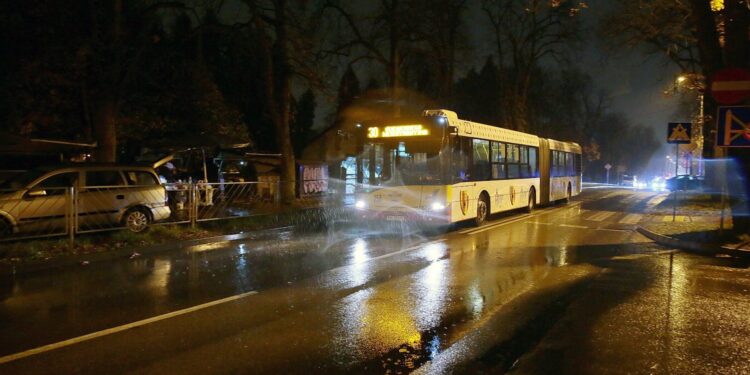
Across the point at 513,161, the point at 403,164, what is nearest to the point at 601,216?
the point at 513,161

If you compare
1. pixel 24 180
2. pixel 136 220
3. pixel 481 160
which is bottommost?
pixel 136 220

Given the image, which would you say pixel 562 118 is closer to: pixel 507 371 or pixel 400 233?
pixel 400 233

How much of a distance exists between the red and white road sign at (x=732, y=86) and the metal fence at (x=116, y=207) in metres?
12.3

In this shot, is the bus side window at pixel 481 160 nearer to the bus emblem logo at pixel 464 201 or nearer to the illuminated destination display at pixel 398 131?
the bus emblem logo at pixel 464 201

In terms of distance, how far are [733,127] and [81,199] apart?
573 inches

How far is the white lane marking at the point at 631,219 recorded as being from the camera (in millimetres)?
18406

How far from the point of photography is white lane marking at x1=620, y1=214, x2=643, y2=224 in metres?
18.4

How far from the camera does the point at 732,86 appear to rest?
1146 cm

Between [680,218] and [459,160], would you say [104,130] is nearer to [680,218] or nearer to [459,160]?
[459,160]

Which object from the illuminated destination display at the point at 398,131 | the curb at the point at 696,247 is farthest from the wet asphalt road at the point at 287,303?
the illuminated destination display at the point at 398,131

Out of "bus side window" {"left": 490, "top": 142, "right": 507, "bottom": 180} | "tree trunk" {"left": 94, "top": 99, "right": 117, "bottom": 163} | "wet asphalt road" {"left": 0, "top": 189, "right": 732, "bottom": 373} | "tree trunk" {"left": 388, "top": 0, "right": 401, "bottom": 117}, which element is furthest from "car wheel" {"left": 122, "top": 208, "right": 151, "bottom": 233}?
"tree trunk" {"left": 388, "top": 0, "right": 401, "bottom": 117}

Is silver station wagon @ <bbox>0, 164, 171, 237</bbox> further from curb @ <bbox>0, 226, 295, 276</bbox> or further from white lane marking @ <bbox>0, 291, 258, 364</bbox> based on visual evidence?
white lane marking @ <bbox>0, 291, 258, 364</bbox>

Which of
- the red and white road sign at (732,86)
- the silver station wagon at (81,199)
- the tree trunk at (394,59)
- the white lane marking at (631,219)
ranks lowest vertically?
the white lane marking at (631,219)

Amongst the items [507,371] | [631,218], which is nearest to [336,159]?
[631,218]
